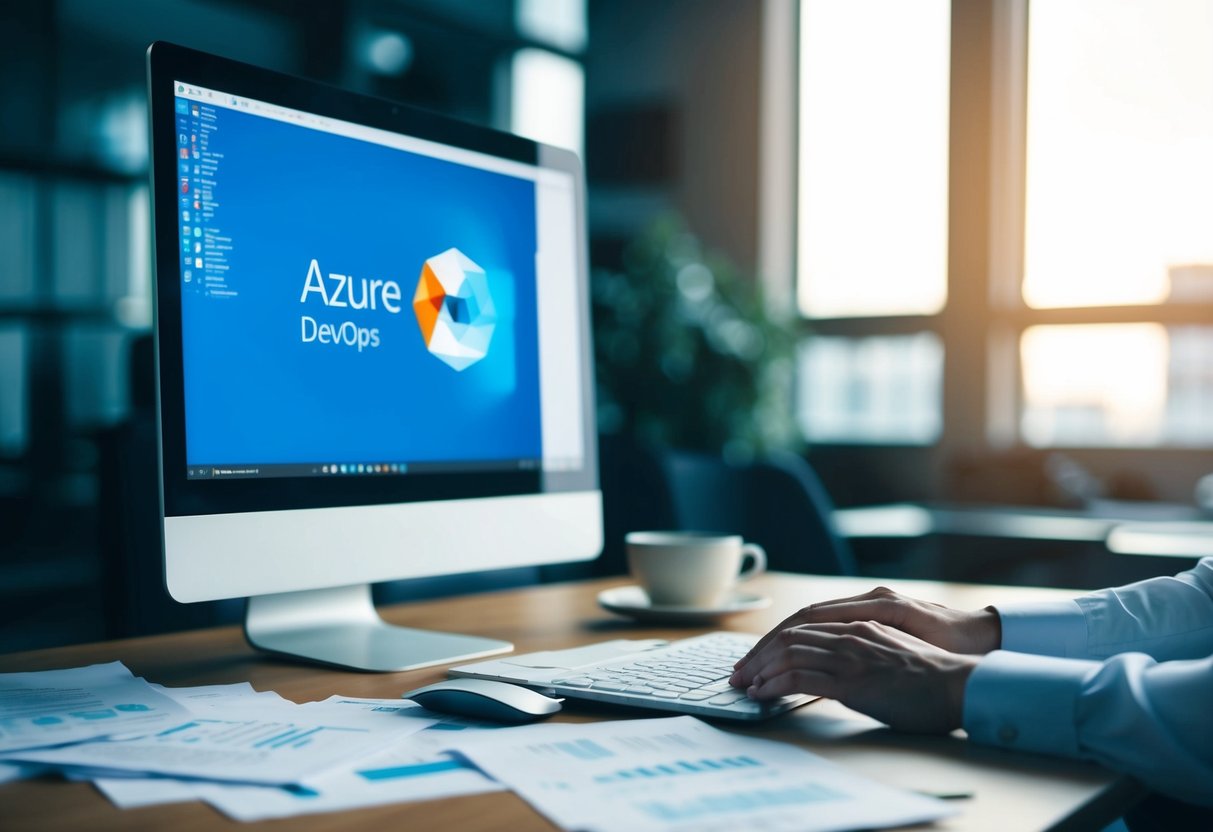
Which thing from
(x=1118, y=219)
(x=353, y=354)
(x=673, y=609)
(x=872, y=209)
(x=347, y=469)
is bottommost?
(x=673, y=609)

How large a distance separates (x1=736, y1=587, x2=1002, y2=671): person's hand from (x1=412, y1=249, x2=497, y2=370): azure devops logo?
0.45m

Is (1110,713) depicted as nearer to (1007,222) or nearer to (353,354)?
(353,354)

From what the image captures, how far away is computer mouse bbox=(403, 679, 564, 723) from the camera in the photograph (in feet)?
2.42

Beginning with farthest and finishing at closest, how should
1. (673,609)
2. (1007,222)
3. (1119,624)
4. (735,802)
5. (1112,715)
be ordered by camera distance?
(1007,222) → (673,609) → (1119,624) → (1112,715) → (735,802)

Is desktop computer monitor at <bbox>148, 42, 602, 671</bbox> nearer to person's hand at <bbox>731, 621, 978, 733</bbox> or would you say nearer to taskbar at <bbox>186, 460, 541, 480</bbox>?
taskbar at <bbox>186, 460, 541, 480</bbox>

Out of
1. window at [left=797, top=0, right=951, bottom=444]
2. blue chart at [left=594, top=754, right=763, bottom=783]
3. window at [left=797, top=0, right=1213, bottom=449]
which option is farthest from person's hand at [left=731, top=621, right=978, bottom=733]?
window at [left=797, top=0, right=951, bottom=444]

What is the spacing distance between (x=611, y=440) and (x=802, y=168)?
4.29 metres

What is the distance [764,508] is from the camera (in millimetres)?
1996

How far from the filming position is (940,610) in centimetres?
92

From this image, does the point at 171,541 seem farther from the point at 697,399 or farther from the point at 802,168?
the point at 802,168

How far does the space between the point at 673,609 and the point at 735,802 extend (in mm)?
623

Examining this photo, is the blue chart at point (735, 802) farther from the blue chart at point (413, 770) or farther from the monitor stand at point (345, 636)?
the monitor stand at point (345, 636)

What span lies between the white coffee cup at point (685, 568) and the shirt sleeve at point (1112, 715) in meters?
0.49

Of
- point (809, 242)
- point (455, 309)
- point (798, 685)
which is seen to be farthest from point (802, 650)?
point (809, 242)
